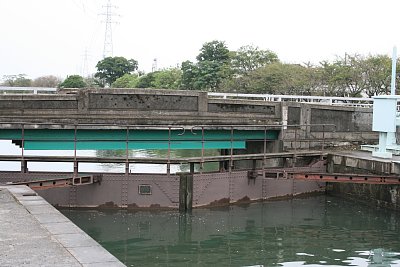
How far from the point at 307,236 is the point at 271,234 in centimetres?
95

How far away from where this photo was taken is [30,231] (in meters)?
8.50

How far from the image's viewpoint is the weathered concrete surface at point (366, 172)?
17797mm

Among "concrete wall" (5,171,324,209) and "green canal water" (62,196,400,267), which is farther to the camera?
"concrete wall" (5,171,324,209)

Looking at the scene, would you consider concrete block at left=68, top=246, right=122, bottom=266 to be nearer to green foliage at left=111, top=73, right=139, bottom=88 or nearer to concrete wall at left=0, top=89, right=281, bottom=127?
concrete wall at left=0, top=89, right=281, bottom=127

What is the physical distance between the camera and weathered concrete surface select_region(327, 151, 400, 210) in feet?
58.4

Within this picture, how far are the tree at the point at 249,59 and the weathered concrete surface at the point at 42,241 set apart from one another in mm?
52060

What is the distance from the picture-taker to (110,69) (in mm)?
123875

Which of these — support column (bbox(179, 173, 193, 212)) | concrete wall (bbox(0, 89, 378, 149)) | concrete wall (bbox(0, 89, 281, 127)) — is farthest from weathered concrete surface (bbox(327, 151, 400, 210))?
support column (bbox(179, 173, 193, 212))

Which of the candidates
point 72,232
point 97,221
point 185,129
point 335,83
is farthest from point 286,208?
point 335,83

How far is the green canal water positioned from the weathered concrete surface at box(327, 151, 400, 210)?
462mm

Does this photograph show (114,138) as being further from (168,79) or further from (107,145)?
(168,79)

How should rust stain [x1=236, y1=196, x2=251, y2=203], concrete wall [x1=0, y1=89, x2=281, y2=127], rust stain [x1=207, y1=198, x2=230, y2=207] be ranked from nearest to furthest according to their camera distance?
rust stain [x1=207, y1=198, x2=230, y2=207]
rust stain [x1=236, y1=196, x2=251, y2=203]
concrete wall [x1=0, y1=89, x2=281, y2=127]

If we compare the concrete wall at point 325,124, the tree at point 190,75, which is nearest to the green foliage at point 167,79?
the tree at point 190,75

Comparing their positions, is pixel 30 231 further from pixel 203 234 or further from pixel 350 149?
pixel 350 149
